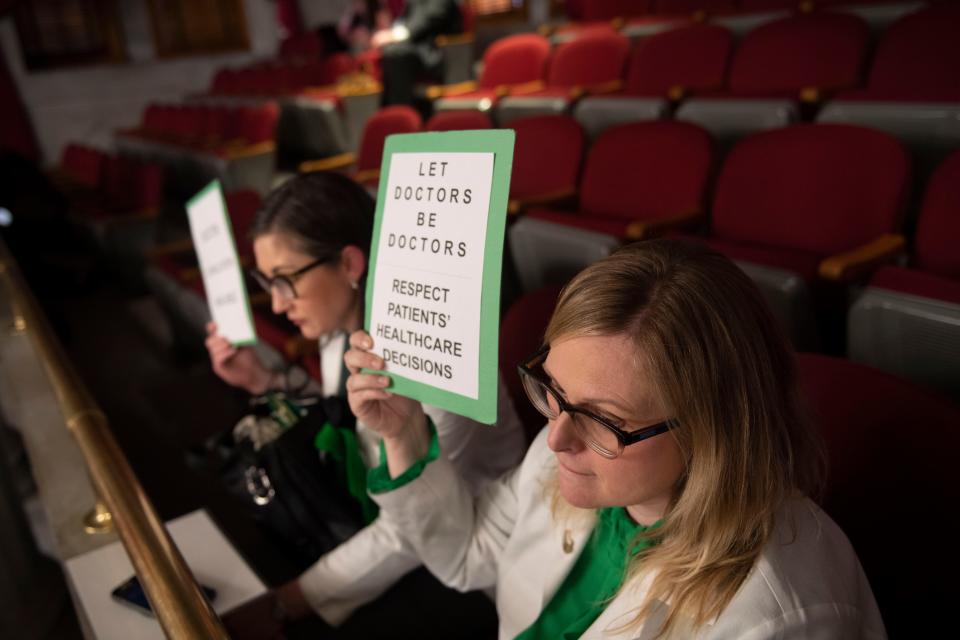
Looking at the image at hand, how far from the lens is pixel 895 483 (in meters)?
0.70

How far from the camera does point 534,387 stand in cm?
58

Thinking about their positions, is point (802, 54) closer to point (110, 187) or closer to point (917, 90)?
point (917, 90)

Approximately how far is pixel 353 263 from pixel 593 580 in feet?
1.80

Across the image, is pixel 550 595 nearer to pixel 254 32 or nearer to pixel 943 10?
pixel 943 10

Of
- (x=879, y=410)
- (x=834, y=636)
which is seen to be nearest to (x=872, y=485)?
(x=879, y=410)

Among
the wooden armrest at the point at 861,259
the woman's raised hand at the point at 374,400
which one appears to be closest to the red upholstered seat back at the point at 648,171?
the wooden armrest at the point at 861,259

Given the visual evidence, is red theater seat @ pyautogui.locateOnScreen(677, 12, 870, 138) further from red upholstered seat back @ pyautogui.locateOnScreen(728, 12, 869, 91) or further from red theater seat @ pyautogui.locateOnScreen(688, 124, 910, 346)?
red theater seat @ pyautogui.locateOnScreen(688, 124, 910, 346)

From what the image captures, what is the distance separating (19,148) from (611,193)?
7.16 metres

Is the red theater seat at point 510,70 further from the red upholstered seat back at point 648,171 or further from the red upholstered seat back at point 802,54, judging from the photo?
the red upholstered seat back at point 648,171

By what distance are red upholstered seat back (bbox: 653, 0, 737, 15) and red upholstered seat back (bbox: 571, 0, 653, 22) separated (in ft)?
0.22

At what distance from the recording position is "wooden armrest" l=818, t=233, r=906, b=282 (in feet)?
4.20

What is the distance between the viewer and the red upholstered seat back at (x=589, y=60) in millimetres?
3023

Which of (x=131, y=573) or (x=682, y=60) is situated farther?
(x=682, y=60)

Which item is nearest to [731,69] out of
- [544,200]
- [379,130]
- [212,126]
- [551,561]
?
[544,200]
